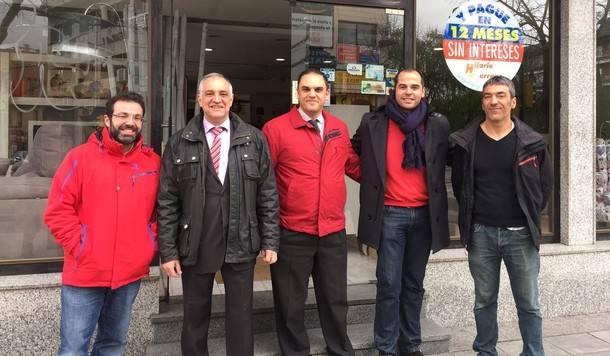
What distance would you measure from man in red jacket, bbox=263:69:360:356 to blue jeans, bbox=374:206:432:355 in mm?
269

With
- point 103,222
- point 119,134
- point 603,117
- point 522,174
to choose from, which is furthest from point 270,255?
point 603,117

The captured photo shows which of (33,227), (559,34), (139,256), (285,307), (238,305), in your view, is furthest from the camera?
(559,34)

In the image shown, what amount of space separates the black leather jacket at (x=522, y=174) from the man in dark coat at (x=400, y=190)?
0.12 meters

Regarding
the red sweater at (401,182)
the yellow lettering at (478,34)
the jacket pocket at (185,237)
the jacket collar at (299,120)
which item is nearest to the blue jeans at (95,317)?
the jacket pocket at (185,237)

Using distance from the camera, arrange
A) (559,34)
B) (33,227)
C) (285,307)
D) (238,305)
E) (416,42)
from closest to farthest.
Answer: (238,305) < (285,307) < (33,227) < (416,42) < (559,34)

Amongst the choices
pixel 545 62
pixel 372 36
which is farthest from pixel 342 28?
pixel 545 62

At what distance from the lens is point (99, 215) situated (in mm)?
2617

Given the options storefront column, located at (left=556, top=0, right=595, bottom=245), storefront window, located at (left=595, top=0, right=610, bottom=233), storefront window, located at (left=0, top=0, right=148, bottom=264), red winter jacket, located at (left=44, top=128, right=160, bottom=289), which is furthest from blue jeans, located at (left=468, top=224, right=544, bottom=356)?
storefront window, located at (left=0, top=0, right=148, bottom=264)

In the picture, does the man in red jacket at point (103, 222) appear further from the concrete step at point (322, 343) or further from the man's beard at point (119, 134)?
the concrete step at point (322, 343)

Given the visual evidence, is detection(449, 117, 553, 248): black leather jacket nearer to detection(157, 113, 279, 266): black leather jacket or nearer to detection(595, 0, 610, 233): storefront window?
detection(157, 113, 279, 266): black leather jacket

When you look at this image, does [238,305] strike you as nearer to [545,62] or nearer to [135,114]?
[135,114]

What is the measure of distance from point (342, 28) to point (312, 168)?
2.08 metres

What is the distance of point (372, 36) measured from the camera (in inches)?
187

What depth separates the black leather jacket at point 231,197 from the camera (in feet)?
9.33
